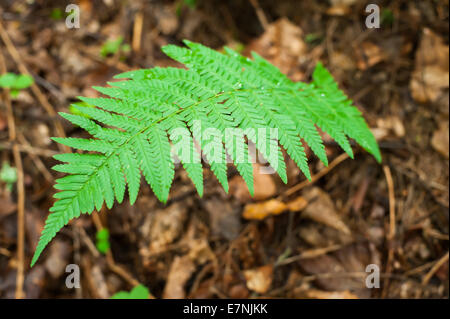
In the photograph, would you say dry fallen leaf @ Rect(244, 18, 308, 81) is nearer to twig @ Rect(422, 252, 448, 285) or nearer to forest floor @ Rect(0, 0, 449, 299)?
forest floor @ Rect(0, 0, 449, 299)

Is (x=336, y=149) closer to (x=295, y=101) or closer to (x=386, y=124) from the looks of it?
(x=386, y=124)

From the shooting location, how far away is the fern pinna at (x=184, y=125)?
1.41 m

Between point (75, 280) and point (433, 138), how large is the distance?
314cm

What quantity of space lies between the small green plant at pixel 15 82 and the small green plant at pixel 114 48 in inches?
32.5

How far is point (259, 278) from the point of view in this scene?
2.27m

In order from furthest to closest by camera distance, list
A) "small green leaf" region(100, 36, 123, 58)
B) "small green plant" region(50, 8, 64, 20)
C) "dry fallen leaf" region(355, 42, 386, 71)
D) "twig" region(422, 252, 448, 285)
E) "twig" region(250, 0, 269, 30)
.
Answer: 1. "small green plant" region(50, 8, 64, 20)
2. "small green leaf" region(100, 36, 123, 58)
3. "twig" region(250, 0, 269, 30)
4. "dry fallen leaf" region(355, 42, 386, 71)
5. "twig" region(422, 252, 448, 285)

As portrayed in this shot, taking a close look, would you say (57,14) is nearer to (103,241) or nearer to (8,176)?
(8,176)

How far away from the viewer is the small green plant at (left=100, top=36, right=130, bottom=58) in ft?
11.7

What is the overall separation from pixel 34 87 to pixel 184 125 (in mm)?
2589

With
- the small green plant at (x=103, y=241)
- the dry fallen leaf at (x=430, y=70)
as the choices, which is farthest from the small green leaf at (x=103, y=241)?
the dry fallen leaf at (x=430, y=70)

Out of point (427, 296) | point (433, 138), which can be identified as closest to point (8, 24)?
point (433, 138)

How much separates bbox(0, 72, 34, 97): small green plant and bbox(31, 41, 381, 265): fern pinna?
208 cm

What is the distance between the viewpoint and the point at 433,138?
240 cm

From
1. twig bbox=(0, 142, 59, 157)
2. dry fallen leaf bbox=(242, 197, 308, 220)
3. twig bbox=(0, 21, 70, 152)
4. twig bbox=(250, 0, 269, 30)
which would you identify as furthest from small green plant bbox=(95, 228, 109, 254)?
twig bbox=(250, 0, 269, 30)
